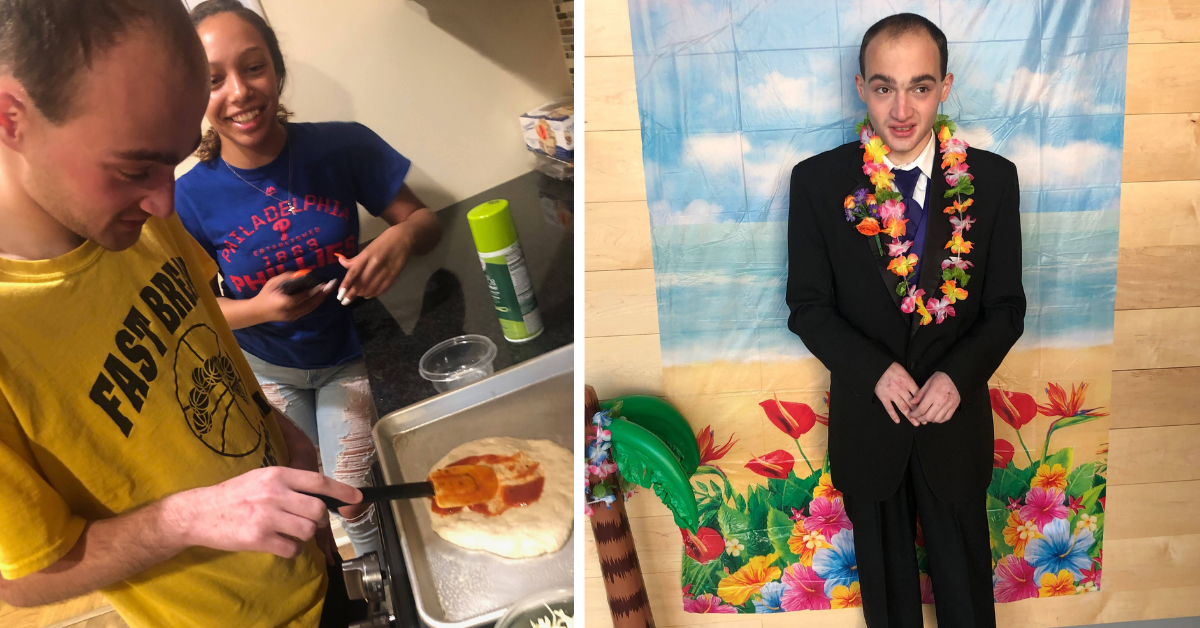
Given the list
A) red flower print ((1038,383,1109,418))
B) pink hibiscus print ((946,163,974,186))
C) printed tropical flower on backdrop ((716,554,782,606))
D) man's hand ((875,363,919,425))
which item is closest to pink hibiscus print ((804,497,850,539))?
printed tropical flower on backdrop ((716,554,782,606))

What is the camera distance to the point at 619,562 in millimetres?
1319

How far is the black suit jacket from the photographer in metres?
1.18

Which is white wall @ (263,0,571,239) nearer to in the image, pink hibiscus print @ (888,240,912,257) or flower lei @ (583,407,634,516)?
flower lei @ (583,407,634,516)

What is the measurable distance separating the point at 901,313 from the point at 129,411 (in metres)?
1.11

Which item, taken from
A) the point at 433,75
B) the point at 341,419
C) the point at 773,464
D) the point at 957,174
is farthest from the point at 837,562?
the point at 433,75

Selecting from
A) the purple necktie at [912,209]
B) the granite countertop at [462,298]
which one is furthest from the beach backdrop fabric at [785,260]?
the granite countertop at [462,298]

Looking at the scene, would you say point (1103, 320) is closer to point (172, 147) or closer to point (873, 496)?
point (873, 496)

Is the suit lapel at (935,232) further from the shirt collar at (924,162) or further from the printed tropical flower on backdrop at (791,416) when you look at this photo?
the printed tropical flower on backdrop at (791,416)

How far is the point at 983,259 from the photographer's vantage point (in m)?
1.19

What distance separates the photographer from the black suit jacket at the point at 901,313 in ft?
3.88

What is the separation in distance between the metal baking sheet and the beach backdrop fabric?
0.52 meters

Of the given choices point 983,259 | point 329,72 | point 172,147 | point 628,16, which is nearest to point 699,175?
point 628,16

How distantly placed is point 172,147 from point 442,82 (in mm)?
263

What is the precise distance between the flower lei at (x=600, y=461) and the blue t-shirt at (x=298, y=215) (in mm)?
583
